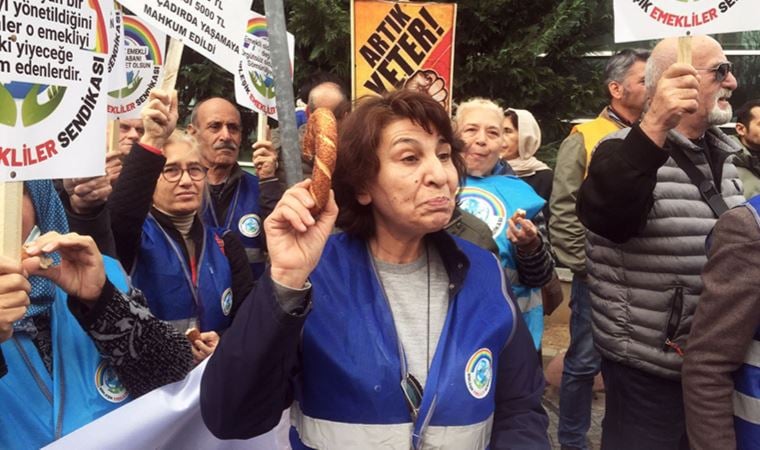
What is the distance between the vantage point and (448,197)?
2.01 m

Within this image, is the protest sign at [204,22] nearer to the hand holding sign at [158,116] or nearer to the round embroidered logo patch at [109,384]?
the hand holding sign at [158,116]

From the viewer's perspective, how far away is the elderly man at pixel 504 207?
354 centimetres

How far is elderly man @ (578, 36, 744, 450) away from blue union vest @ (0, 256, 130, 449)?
5.53 feet

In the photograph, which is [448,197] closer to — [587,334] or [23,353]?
[23,353]

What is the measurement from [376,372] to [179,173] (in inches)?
71.6

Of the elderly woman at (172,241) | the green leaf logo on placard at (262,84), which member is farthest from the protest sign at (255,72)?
the elderly woman at (172,241)

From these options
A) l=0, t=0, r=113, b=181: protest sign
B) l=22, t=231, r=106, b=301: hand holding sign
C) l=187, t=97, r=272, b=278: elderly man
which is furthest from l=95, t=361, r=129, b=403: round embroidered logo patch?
l=187, t=97, r=272, b=278: elderly man

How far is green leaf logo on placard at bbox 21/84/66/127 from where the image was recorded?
1946 millimetres

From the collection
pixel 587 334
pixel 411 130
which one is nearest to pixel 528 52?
pixel 587 334

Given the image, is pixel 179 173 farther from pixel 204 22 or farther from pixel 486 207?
pixel 486 207

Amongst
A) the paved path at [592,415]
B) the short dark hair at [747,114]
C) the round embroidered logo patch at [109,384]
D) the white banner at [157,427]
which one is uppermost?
the short dark hair at [747,114]

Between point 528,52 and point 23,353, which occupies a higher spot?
point 528,52

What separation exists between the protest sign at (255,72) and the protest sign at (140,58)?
0.65m

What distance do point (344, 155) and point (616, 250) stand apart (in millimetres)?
1342
